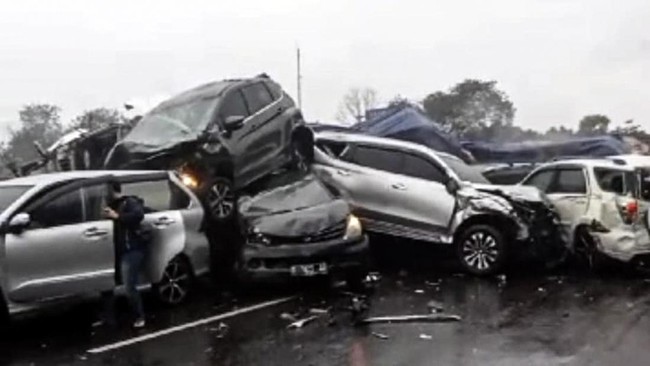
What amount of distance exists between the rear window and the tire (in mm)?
5395

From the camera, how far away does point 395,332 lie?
8.97 meters

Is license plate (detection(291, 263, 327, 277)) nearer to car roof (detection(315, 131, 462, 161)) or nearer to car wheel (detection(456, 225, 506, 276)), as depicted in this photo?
car wheel (detection(456, 225, 506, 276))

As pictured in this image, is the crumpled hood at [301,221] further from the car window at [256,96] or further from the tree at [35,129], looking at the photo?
the tree at [35,129]

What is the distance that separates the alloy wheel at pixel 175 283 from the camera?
1045 centimetres

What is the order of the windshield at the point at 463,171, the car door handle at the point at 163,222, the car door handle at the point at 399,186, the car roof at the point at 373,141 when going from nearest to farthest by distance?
the car door handle at the point at 163,222
the car door handle at the point at 399,186
the windshield at the point at 463,171
the car roof at the point at 373,141

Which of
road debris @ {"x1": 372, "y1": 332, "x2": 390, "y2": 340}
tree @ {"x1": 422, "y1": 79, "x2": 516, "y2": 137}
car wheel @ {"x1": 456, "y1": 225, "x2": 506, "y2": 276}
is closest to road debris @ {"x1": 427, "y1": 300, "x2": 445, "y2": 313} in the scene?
road debris @ {"x1": 372, "y1": 332, "x2": 390, "y2": 340}

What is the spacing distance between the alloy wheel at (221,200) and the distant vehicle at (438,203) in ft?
5.18

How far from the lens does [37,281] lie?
901cm

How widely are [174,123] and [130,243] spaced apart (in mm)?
3747

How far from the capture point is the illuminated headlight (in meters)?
12.1

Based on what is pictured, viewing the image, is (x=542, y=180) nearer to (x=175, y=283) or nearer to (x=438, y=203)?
(x=438, y=203)

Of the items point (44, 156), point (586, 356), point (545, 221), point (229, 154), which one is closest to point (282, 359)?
point (586, 356)

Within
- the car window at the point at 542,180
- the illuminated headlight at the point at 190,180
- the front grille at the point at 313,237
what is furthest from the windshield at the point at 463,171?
the illuminated headlight at the point at 190,180

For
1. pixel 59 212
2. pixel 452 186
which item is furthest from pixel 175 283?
pixel 452 186
